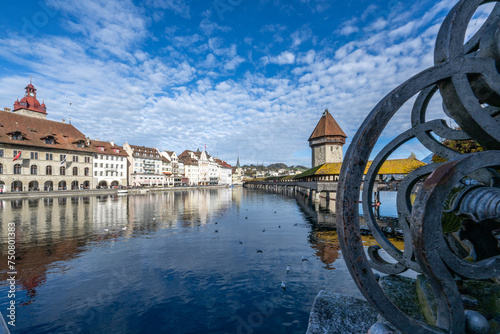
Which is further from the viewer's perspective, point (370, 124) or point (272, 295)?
point (272, 295)

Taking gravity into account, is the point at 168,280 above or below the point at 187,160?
below

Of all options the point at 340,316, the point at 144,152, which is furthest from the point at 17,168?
the point at 340,316

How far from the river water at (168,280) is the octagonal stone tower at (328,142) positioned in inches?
1585

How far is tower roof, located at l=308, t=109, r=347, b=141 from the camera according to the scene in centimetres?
5525

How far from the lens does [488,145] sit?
3117 millimetres

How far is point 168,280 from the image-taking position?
389 inches

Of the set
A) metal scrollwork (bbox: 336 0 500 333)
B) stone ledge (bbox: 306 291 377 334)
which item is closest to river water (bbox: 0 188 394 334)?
stone ledge (bbox: 306 291 377 334)

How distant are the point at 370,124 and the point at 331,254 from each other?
11.9m

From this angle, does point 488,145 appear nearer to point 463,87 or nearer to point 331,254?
point 463,87

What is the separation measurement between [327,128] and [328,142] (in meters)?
3.44

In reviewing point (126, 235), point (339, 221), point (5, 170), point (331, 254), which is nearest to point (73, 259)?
point (126, 235)

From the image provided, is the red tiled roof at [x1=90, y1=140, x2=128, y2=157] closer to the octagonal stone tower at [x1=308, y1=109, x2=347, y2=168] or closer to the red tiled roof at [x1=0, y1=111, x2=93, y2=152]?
the red tiled roof at [x1=0, y1=111, x2=93, y2=152]

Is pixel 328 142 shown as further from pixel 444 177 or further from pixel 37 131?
pixel 37 131

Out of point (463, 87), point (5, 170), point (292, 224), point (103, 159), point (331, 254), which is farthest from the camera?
point (103, 159)
